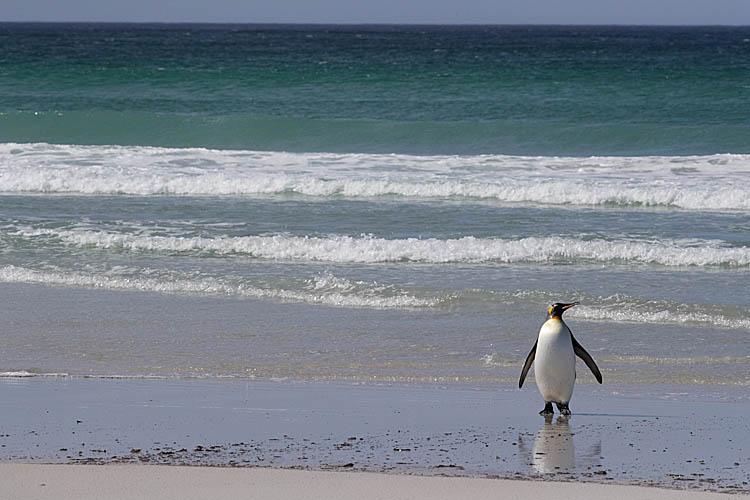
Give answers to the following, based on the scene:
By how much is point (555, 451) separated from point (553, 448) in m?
0.05

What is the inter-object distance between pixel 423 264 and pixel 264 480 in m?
5.73

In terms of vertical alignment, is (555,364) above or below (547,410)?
above

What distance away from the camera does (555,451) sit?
482 centimetres

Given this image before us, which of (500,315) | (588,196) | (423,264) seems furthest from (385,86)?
(500,315)

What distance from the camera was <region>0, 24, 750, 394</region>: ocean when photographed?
6938mm

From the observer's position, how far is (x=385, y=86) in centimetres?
3136

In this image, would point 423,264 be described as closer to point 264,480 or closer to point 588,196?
point 588,196

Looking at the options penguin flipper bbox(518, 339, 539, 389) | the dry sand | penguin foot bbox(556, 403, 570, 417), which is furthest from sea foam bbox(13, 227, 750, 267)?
the dry sand

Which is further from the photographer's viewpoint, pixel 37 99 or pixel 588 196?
pixel 37 99

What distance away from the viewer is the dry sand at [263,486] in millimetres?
4102

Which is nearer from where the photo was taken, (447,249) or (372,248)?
(447,249)

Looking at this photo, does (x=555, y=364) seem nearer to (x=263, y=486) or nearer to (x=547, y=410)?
(x=547, y=410)

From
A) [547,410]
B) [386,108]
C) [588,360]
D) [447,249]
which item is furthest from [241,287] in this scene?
[386,108]

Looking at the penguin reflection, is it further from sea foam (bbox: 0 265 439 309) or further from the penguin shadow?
sea foam (bbox: 0 265 439 309)
